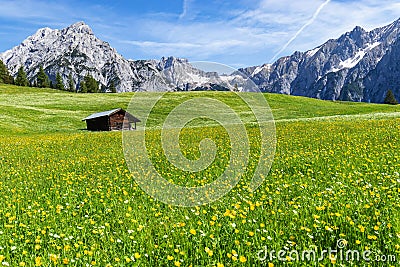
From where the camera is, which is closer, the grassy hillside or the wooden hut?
the grassy hillside

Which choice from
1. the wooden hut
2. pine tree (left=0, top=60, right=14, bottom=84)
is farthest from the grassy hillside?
pine tree (left=0, top=60, right=14, bottom=84)

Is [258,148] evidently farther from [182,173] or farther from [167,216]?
[167,216]

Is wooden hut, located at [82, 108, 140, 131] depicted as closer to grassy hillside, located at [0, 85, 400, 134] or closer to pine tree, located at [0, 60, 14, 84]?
grassy hillside, located at [0, 85, 400, 134]

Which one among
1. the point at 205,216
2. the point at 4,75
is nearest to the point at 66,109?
the point at 205,216

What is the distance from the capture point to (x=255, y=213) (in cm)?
647

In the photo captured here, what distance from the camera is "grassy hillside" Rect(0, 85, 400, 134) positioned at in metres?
52.8

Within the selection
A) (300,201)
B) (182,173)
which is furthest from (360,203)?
(182,173)

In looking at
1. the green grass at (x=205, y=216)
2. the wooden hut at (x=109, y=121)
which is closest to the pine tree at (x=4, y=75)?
the wooden hut at (x=109, y=121)

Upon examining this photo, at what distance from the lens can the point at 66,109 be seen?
71938mm

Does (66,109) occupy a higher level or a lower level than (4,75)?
lower

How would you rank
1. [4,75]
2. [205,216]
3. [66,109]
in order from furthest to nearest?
[4,75], [66,109], [205,216]

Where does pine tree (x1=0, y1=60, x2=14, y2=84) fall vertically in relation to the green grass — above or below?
above

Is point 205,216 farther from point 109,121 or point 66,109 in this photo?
point 66,109

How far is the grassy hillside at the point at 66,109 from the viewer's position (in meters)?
52.8
